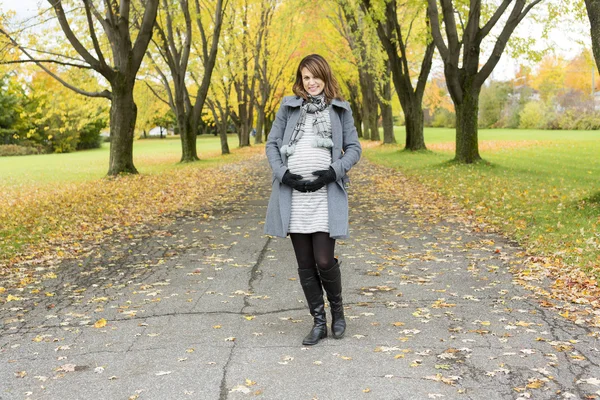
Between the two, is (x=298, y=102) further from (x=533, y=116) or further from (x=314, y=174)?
(x=533, y=116)

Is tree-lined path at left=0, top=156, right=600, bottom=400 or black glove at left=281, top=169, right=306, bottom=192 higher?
black glove at left=281, top=169, right=306, bottom=192

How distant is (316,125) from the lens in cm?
→ 465

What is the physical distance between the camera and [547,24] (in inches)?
851

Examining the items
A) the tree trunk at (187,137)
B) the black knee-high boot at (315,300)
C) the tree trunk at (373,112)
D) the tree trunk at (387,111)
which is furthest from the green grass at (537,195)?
the tree trunk at (373,112)

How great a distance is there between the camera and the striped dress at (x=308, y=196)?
458 centimetres

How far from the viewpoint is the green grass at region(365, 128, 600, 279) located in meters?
7.95

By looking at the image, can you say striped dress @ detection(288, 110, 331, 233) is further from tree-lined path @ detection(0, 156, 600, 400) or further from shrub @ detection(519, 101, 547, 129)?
shrub @ detection(519, 101, 547, 129)

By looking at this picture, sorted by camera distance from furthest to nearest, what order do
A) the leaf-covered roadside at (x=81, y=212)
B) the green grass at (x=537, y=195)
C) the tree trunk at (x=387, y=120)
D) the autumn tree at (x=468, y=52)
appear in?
the tree trunk at (x=387, y=120), the autumn tree at (x=468, y=52), the leaf-covered roadside at (x=81, y=212), the green grass at (x=537, y=195)

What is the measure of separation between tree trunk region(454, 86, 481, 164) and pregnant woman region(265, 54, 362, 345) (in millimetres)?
13980

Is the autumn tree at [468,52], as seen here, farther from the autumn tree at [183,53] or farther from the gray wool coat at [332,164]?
the gray wool coat at [332,164]

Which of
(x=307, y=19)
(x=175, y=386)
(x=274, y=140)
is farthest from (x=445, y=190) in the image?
(x=307, y=19)

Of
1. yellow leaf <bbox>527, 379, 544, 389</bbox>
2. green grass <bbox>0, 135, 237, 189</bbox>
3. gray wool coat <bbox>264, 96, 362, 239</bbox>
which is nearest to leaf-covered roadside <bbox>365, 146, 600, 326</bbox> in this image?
yellow leaf <bbox>527, 379, 544, 389</bbox>

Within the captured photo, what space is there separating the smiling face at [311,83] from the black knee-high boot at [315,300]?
128cm

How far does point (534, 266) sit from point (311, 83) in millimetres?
3652
